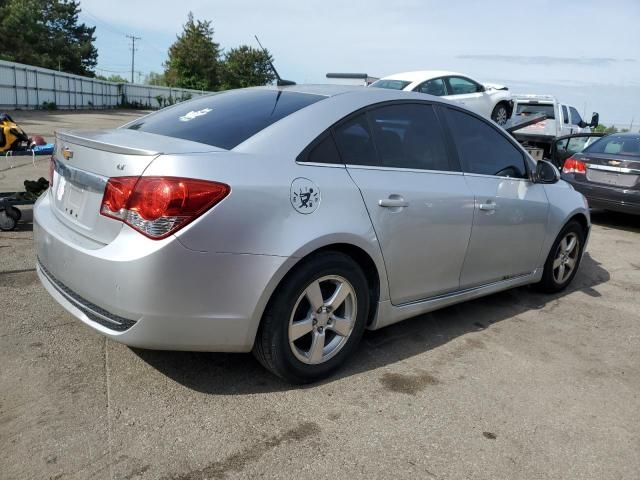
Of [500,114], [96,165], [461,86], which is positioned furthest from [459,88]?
[96,165]

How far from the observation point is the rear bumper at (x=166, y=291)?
251 cm

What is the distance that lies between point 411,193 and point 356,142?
0.45 metres

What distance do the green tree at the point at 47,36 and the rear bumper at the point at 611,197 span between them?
166ft

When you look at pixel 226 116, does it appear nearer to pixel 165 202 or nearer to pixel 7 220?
pixel 165 202

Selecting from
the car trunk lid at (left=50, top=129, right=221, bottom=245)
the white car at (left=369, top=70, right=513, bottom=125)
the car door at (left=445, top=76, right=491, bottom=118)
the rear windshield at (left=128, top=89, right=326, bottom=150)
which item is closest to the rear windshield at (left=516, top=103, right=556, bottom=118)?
the white car at (left=369, top=70, right=513, bottom=125)

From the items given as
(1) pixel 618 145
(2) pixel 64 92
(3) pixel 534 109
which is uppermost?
(3) pixel 534 109

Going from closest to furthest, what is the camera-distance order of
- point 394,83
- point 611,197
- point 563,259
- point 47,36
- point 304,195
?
1. point 304,195
2. point 563,259
3. point 611,197
4. point 394,83
5. point 47,36

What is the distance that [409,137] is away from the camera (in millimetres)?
3594

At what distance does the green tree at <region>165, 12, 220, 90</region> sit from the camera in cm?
6062

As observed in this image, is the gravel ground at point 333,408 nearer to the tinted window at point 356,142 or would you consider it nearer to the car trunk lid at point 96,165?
the car trunk lid at point 96,165

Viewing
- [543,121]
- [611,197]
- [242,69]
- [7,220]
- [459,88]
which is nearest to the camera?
[7,220]

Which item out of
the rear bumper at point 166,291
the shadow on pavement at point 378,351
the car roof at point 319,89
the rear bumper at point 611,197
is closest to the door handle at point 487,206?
the shadow on pavement at point 378,351

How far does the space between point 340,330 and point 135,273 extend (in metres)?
1.18

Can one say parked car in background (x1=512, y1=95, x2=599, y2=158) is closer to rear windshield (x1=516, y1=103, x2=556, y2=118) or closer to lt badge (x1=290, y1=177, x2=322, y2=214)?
rear windshield (x1=516, y1=103, x2=556, y2=118)
